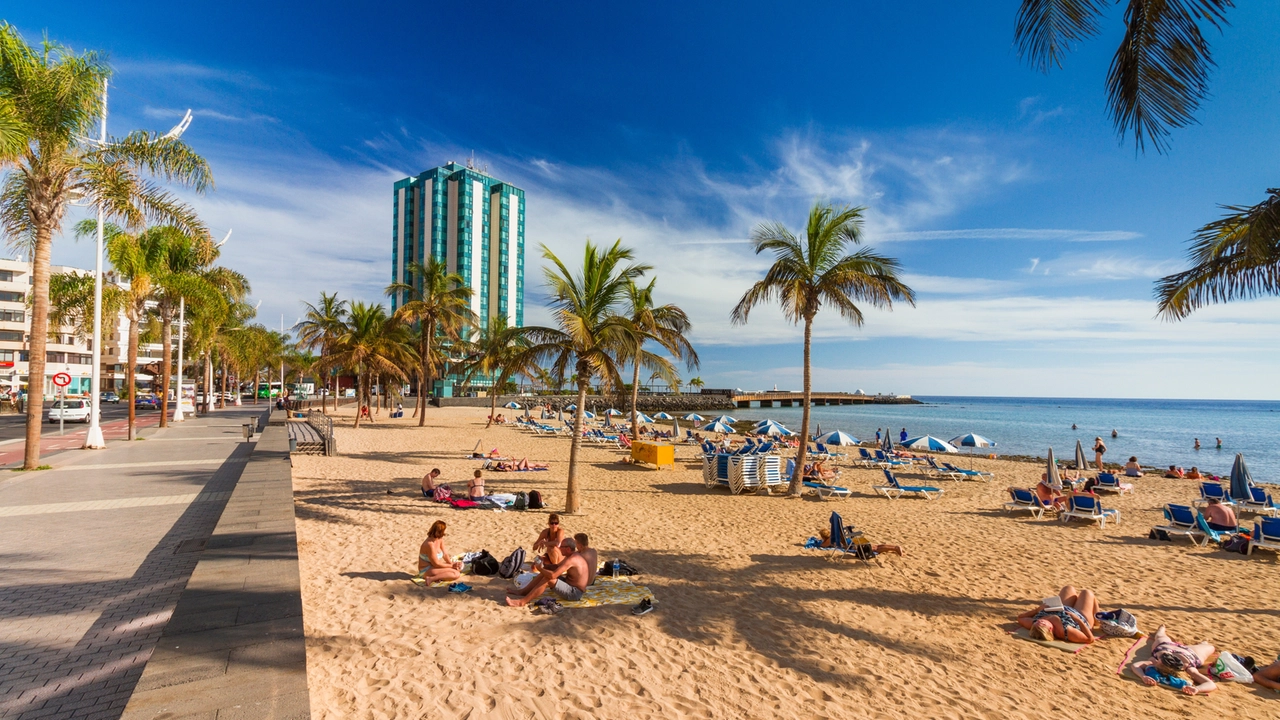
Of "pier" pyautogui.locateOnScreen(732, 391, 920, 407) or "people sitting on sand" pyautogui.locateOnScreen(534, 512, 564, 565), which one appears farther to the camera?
"pier" pyautogui.locateOnScreen(732, 391, 920, 407)

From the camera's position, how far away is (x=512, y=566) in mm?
6828

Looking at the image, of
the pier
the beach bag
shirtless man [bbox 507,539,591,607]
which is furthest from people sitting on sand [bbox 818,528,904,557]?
the pier

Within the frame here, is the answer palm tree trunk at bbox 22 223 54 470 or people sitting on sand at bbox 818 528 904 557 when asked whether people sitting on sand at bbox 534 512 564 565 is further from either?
palm tree trunk at bbox 22 223 54 470

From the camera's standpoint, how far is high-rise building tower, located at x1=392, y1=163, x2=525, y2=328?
283 ft

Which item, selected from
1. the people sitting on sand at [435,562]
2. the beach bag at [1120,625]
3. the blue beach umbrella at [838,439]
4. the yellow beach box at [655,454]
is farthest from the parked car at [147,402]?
the beach bag at [1120,625]

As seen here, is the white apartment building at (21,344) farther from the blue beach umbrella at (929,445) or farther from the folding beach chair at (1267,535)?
the folding beach chair at (1267,535)

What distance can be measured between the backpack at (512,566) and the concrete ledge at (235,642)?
219 cm

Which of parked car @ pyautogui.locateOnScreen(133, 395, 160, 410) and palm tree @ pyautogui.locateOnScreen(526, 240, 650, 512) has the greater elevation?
palm tree @ pyautogui.locateOnScreen(526, 240, 650, 512)

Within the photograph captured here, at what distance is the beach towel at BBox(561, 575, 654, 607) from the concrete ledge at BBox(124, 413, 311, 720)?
2764 millimetres

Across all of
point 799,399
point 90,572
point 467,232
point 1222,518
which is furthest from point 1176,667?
point 799,399

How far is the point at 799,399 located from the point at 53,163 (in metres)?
135

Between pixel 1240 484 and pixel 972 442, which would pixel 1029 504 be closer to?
pixel 1240 484

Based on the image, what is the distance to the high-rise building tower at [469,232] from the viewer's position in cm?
8625

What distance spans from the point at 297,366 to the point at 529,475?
264ft
